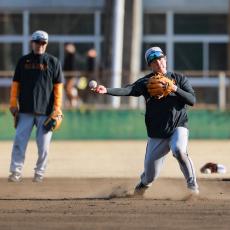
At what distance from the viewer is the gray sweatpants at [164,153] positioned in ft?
36.2

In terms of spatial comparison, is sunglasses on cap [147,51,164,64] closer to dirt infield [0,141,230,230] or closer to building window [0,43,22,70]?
dirt infield [0,141,230,230]

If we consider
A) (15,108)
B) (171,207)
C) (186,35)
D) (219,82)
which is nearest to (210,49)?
(186,35)

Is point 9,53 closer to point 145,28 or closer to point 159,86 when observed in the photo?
point 145,28

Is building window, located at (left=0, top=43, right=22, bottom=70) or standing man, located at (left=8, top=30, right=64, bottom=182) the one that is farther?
building window, located at (left=0, top=43, right=22, bottom=70)

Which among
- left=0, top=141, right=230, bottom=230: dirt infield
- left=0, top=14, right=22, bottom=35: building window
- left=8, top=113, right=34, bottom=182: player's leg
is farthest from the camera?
left=0, top=14, right=22, bottom=35: building window

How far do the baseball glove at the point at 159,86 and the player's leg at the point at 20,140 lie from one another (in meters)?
2.43

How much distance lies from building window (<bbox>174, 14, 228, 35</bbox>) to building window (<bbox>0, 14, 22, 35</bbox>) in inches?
183

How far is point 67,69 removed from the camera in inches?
874

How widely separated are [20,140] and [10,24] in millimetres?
15918

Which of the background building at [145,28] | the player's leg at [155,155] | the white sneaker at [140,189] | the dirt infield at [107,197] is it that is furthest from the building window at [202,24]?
the player's leg at [155,155]

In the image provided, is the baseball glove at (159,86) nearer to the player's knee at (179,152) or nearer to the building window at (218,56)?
the player's knee at (179,152)

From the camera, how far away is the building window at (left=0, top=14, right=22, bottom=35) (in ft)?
93.2

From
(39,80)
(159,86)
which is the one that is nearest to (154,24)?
(39,80)

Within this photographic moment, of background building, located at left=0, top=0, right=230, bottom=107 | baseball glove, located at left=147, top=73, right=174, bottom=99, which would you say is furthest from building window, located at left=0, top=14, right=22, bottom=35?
baseball glove, located at left=147, top=73, right=174, bottom=99
